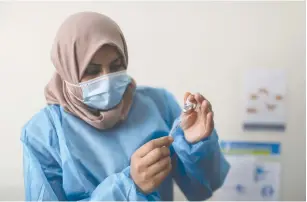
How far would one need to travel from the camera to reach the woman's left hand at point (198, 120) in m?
0.72

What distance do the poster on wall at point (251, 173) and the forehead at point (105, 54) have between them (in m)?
0.37

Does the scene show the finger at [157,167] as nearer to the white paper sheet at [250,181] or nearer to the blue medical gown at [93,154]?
the blue medical gown at [93,154]

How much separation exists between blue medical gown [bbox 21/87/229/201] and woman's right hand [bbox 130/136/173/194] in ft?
0.05

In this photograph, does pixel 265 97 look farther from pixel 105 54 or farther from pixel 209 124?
pixel 105 54

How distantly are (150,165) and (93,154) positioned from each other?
14cm

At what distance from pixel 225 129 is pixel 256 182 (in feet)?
0.54

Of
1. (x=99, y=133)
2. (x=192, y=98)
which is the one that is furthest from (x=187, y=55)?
(x=99, y=133)

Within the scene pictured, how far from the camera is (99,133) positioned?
30.5 inches

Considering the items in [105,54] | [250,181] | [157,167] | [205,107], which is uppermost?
[105,54]

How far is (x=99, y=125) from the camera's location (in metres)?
0.76

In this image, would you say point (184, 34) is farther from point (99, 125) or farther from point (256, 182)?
point (256, 182)

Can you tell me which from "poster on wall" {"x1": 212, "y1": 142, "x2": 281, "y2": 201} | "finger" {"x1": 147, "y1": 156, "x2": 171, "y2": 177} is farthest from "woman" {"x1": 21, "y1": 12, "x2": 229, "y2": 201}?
"poster on wall" {"x1": 212, "y1": 142, "x2": 281, "y2": 201}

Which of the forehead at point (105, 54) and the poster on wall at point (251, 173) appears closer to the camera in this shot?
the forehead at point (105, 54)

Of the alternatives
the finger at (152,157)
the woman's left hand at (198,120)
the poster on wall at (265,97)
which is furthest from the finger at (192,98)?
the poster on wall at (265,97)
